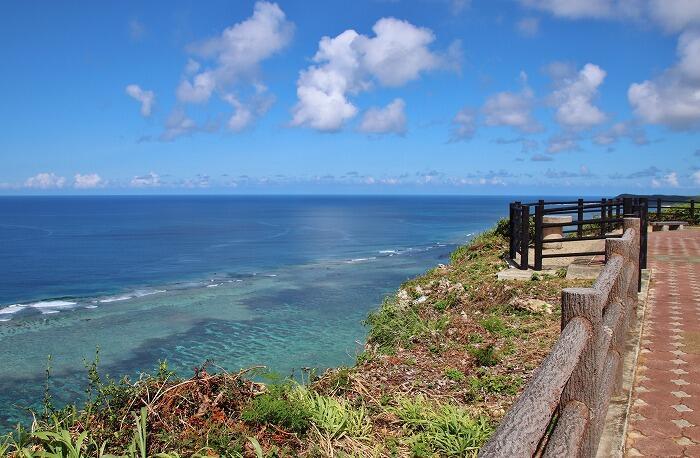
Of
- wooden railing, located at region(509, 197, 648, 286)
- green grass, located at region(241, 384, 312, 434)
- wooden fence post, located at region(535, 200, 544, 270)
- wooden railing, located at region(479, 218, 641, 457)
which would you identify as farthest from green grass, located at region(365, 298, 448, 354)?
wooden railing, located at region(479, 218, 641, 457)

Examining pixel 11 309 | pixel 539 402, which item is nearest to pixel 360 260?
pixel 11 309

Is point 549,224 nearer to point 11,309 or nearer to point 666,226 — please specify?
point 666,226

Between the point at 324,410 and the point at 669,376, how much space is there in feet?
12.2

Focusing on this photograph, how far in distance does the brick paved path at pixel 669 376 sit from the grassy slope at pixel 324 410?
154cm

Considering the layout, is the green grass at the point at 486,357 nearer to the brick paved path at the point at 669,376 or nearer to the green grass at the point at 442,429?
the green grass at the point at 442,429

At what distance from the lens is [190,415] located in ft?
20.5

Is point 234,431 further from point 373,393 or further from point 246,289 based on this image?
point 246,289

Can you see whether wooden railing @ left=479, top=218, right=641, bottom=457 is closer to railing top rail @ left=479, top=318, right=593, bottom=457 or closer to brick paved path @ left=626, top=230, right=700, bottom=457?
railing top rail @ left=479, top=318, right=593, bottom=457

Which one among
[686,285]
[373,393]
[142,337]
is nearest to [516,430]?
[373,393]

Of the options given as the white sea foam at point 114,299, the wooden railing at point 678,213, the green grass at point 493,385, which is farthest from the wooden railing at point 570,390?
the white sea foam at point 114,299

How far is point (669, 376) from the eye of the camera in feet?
19.3

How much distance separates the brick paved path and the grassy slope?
1.54 m

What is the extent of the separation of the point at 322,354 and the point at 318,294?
11348 millimetres

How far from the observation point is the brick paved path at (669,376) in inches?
176
